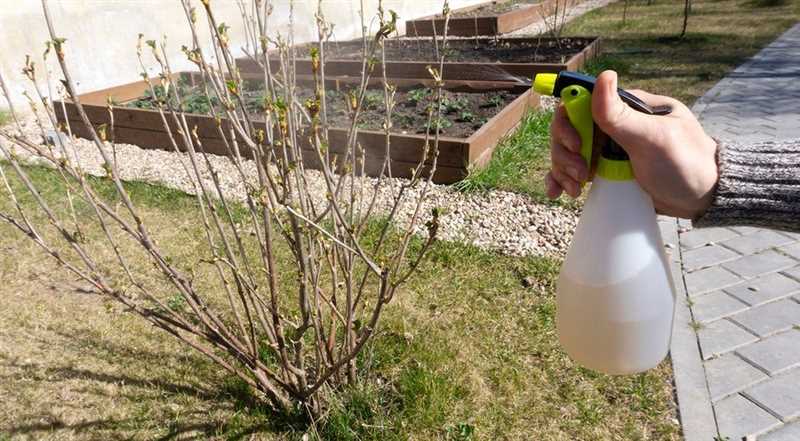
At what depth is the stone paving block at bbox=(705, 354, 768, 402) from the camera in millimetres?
2522

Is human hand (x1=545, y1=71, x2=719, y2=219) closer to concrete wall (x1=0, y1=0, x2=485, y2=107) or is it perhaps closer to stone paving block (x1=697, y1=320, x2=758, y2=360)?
stone paving block (x1=697, y1=320, x2=758, y2=360)

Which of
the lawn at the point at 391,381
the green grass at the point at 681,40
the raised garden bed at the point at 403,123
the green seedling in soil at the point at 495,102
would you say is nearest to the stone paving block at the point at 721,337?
the lawn at the point at 391,381

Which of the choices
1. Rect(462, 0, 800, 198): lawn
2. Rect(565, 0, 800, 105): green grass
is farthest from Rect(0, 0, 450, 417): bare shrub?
Rect(565, 0, 800, 105): green grass

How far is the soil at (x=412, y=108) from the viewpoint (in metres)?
5.52

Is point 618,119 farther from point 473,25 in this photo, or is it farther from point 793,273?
point 473,25

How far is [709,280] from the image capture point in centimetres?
338

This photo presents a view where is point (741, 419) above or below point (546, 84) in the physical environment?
below

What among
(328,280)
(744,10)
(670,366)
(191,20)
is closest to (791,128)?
(670,366)

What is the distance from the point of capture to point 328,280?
323 centimetres

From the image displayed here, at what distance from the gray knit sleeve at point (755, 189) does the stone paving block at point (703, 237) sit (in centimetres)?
239

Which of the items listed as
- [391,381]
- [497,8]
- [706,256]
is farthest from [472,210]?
[497,8]

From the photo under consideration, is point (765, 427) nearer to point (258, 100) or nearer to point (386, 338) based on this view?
point (386, 338)

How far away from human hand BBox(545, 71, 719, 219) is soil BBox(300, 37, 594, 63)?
6.78m

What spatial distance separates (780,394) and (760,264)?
133cm
